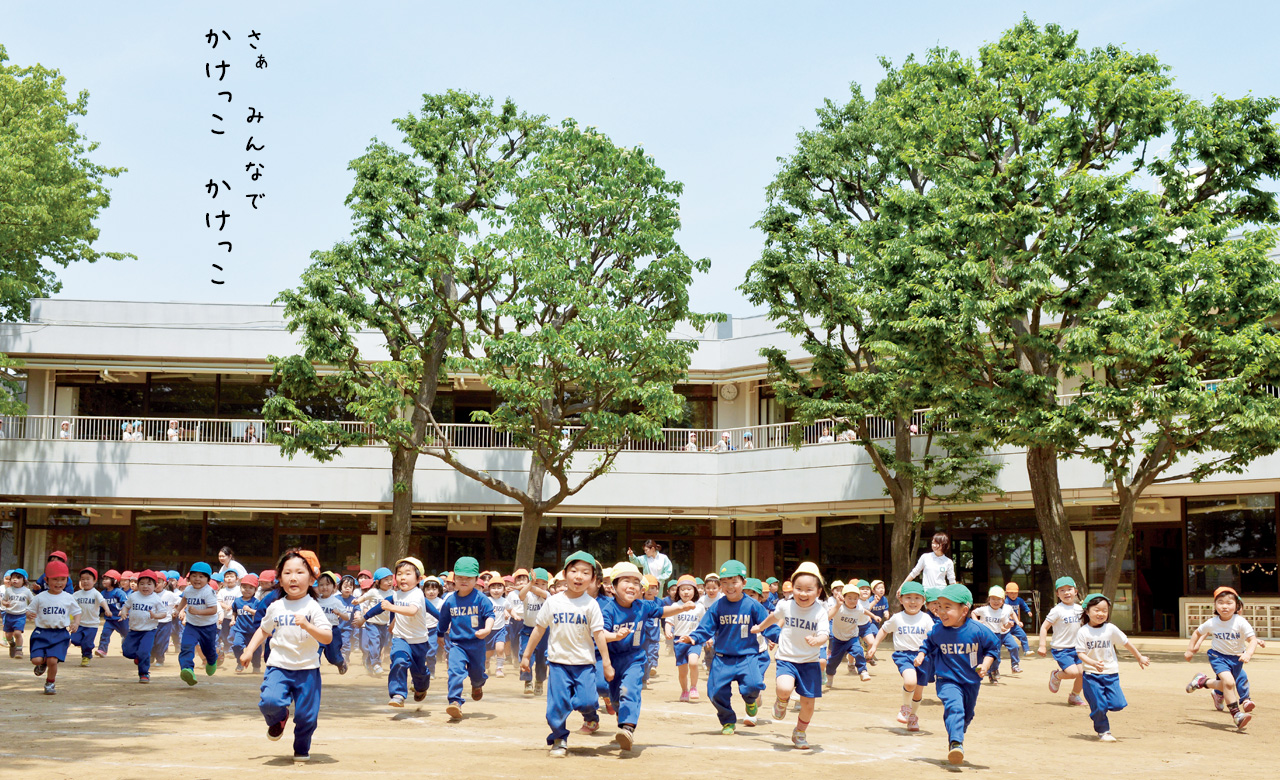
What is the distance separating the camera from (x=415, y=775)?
28.6 ft

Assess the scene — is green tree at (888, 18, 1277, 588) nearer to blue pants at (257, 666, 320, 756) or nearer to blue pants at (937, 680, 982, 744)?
blue pants at (937, 680, 982, 744)

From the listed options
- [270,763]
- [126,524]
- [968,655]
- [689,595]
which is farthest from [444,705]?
[126,524]

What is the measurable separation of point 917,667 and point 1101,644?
1.82 meters

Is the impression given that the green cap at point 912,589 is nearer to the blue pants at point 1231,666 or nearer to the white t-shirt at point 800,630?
the white t-shirt at point 800,630

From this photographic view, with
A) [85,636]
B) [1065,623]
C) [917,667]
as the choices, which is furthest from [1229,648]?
[85,636]

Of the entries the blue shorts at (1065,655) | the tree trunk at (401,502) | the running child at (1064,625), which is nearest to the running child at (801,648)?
the running child at (1064,625)

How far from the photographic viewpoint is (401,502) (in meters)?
25.8

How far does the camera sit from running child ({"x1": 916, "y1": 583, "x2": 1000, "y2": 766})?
33.3ft

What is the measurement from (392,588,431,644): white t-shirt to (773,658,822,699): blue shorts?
3.83m

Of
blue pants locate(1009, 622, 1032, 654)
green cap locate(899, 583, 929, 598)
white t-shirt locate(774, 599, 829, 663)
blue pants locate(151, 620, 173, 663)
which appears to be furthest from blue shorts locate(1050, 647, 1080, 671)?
blue pants locate(151, 620, 173, 663)

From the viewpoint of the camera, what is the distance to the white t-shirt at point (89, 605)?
17.6 meters

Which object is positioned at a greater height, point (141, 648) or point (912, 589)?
point (912, 589)

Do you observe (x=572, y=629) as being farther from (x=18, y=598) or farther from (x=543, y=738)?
(x=18, y=598)

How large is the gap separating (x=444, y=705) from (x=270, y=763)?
426 cm
